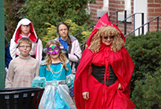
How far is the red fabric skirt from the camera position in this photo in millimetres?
5430

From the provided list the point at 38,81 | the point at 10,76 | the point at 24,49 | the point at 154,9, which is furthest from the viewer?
the point at 154,9

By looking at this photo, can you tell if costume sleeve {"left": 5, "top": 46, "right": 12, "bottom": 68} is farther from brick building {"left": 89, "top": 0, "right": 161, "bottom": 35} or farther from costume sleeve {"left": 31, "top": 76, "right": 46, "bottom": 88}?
brick building {"left": 89, "top": 0, "right": 161, "bottom": 35}

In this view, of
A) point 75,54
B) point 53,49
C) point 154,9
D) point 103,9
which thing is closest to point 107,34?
point 53,49

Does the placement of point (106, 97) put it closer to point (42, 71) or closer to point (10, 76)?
point (42, 71)

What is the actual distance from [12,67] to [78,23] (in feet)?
22.3

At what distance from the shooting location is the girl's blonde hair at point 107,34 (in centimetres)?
548

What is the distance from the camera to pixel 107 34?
5488 mm

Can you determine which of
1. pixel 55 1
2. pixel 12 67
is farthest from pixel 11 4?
pixel 12 67

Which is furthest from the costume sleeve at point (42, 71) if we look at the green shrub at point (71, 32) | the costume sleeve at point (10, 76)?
the green shrub at point (71, 32)

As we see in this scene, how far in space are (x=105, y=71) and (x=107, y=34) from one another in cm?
58

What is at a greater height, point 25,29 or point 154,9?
point 154,9

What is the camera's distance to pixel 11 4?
675 inches

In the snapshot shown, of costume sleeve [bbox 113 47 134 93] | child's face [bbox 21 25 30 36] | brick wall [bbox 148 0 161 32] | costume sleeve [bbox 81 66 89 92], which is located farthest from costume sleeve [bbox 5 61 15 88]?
brick wall [bbox 148 0 161 32]

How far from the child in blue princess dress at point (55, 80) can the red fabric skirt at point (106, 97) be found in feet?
2.12
